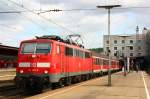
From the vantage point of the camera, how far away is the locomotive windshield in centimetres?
2553

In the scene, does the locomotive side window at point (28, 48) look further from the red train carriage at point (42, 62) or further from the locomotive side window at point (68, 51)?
the locomotive side window at point (68, 51)

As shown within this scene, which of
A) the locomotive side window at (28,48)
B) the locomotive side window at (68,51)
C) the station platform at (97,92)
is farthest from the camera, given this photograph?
the locomotive side window at (68,51)

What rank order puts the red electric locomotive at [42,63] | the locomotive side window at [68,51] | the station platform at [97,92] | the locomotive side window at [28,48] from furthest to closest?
the locomotive side window at [68,51]
the locomotive side window at [28,48]
the red electric locomotive at [42,63]
the station platform at [97,92]

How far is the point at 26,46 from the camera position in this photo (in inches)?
1024

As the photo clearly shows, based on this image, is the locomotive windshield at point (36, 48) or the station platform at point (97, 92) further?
the locomotive windshield at point (36, 48)

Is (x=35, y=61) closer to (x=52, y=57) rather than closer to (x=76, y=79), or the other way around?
(x=52, y=57)

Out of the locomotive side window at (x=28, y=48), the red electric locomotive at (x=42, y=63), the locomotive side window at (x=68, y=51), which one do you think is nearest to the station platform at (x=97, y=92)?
the red electric locomotive at (x=42, y=63)

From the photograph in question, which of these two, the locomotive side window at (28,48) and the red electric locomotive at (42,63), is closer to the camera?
the red electric locomotive at (42,63)

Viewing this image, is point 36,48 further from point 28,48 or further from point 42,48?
point 28,48

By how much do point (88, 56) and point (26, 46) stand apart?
55.1ft

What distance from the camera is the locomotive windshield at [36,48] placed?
25531 mm

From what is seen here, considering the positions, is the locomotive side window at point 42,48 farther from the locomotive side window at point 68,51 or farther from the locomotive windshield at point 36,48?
the locomotive side window at point 68,51

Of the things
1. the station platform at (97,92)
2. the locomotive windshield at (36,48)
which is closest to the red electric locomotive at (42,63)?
the locomotive windshield at (36,48)

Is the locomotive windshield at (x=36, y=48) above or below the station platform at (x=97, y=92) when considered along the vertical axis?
above
